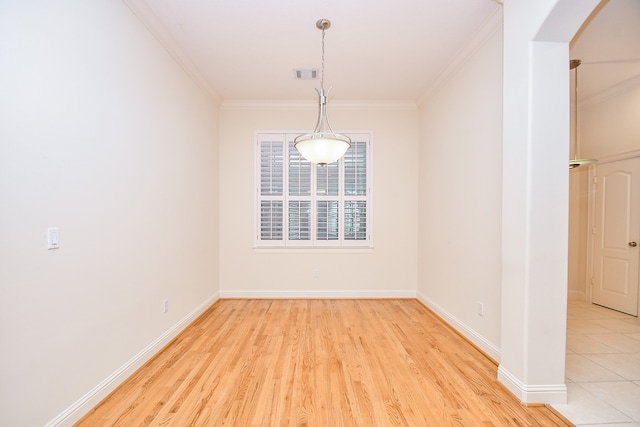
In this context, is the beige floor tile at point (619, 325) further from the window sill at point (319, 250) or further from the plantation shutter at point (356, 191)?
the plantation shutter at point (356, 191)

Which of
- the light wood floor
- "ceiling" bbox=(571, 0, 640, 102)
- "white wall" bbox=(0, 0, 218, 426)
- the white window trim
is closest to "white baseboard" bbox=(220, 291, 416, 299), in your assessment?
the white window trim

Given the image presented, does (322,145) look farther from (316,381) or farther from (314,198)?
(314,198)

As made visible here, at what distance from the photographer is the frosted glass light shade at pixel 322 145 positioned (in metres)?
2.37

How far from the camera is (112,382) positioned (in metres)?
2.04

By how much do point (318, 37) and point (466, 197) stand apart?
7.23 feet

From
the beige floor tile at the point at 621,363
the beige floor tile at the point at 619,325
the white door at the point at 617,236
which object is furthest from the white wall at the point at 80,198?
the white door at the point at 617,236

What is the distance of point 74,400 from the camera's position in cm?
174

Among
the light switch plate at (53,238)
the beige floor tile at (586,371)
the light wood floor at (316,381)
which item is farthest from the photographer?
the beige floor tile at (586,371)

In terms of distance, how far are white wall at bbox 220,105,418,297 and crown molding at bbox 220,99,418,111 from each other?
0.02m

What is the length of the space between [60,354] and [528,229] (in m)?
2.97

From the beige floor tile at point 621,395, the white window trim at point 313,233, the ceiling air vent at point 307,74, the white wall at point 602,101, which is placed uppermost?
the ceiling air vent at point 307,74

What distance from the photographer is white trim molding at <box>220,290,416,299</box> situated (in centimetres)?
437

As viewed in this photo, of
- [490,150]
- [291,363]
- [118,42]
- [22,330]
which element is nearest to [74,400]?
[22,330]

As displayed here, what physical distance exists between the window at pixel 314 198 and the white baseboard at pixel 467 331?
132 centimetres
